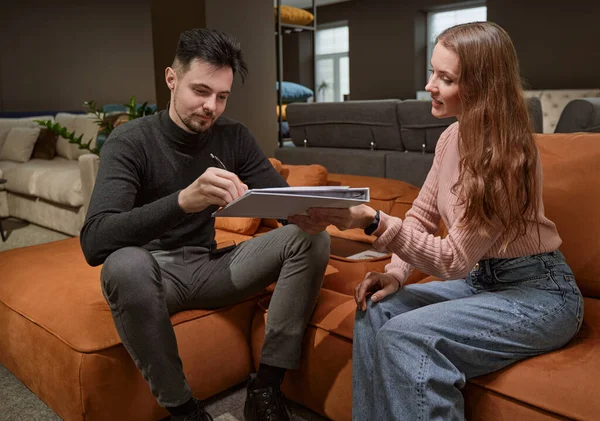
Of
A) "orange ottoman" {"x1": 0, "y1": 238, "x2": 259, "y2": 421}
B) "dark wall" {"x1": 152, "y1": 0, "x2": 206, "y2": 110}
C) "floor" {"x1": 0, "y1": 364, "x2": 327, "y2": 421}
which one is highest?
"dark wall" {"x1": 152, "y1": 0, "x2": 206, "y2": 110}

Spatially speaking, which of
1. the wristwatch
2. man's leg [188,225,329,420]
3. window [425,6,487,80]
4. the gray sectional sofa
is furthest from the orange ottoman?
window [425,6,487,80]

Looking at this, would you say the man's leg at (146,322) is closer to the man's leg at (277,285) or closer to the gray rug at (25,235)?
the man's leg at (277,285)

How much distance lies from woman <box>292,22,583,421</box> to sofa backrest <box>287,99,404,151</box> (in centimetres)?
169

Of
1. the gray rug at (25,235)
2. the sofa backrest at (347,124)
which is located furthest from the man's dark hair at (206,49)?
the gray rug at (25,235)

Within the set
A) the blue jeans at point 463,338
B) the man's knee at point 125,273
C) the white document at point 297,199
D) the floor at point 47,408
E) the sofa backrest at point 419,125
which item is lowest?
the floor at point 47,408

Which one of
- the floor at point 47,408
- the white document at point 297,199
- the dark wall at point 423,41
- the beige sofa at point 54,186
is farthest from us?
the dark wall at point 423,41

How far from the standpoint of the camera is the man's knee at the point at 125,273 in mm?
1364

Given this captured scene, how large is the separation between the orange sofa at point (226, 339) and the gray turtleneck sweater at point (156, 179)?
0.25 m

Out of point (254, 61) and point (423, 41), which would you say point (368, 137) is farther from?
point (423, 41)

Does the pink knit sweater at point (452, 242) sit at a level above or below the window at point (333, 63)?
below

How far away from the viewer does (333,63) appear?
1141 cm

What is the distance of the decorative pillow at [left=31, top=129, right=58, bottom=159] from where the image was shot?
5.55 meters

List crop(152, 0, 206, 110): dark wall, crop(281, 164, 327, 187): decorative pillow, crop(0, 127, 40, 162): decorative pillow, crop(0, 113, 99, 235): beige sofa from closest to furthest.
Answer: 1. crop(281, 164, 327, 187): decorative pillow
2. crop(152, 0, 206, 110): dark wall
3. crop(0, 113, 99, 235): beige sofa
4. crop(0, 127, 40, 162): decorative pillow

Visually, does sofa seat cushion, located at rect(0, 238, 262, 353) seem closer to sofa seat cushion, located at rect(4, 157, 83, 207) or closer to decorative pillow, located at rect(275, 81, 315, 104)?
sofa seat cushion, located at rect(4, 157, 83, 207)
